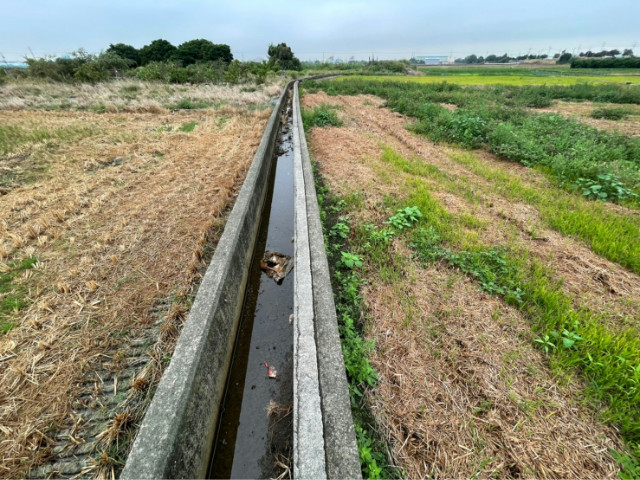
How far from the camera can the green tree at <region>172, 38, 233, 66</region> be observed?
41656 mm

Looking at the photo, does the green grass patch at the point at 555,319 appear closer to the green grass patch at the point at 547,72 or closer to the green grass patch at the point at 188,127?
the green grass patch at the point at 188,127

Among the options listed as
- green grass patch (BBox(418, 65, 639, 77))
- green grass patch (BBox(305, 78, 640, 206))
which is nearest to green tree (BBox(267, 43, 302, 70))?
green grass patch (BBox(418, 65, 639, 77))

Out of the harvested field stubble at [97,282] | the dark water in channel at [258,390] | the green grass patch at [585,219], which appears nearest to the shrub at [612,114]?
the green grass patch at [585,219]

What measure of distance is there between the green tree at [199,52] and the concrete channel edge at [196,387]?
5048 cm

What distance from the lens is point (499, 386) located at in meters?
1.96

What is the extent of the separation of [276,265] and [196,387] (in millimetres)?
2003

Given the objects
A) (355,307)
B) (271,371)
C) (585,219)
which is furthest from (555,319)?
(271,371)

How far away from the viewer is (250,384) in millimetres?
2289

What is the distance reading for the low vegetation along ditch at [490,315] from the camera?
1.67 metres

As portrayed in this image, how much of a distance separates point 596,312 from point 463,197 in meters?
2.67

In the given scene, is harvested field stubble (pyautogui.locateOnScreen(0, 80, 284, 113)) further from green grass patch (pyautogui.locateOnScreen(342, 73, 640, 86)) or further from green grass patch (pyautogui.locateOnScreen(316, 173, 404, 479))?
green grass patch (pyautogui.locateOnScreen(342, 73, 640, 86))

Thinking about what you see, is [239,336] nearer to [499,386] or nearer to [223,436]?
[223,436]

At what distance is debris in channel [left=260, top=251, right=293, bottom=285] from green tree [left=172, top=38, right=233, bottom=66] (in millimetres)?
49491

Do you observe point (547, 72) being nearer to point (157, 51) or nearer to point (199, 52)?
point (199, 52)
